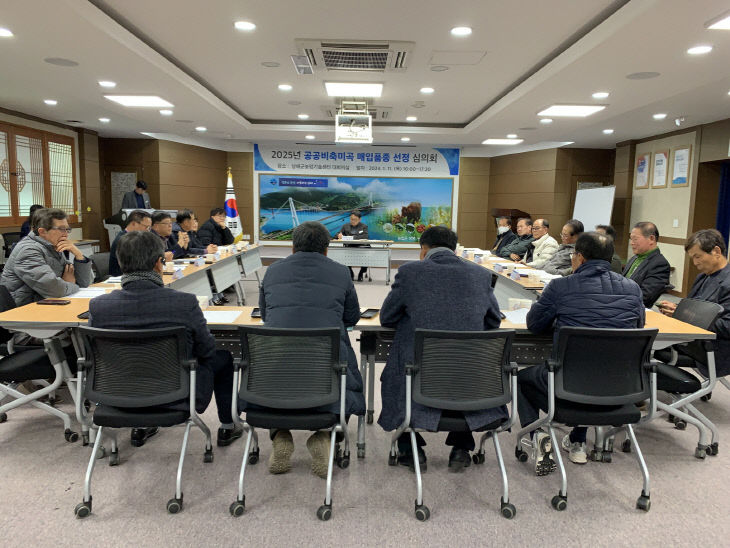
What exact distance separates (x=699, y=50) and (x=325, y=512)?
4404 mm

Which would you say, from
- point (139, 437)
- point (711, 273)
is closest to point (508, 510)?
point (139, 437)

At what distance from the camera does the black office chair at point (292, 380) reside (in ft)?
7.04

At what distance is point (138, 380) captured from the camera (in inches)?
84.4

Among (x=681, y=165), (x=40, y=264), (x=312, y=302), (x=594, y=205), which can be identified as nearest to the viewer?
(x=312, y=302)

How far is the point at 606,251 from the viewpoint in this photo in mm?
2459

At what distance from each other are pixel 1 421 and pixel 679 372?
4.09 meters

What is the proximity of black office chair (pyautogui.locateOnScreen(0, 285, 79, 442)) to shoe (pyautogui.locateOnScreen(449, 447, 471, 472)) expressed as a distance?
212cm

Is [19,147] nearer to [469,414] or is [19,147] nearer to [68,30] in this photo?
[68,30]

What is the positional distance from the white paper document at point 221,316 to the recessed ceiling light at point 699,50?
404 cm

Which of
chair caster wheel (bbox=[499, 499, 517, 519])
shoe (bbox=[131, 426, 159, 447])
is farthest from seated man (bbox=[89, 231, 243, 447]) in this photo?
chair caster wheel (bbox=[499, 499, 517, 519])

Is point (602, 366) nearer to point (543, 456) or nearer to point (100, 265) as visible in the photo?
point (543, 456)

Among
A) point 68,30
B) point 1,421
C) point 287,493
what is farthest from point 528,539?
point 68,30

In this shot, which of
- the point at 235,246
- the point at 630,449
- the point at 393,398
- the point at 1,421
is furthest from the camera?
the point at 235,246

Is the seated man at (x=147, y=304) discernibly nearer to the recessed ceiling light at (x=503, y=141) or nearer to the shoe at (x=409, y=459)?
the shoe at (x=409, y=459)
